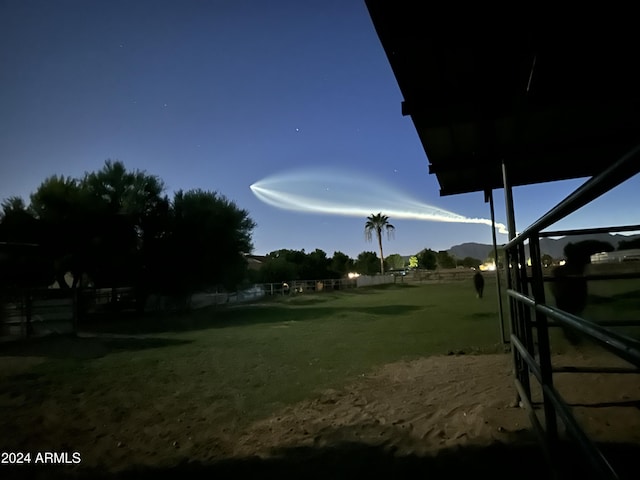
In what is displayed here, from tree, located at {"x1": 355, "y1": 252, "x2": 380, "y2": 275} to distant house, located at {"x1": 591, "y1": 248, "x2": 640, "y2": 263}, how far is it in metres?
72.2

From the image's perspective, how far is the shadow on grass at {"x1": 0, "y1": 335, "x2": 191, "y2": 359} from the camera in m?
9.59

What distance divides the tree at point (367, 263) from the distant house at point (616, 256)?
72.2 meters

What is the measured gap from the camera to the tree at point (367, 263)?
79.0 meters

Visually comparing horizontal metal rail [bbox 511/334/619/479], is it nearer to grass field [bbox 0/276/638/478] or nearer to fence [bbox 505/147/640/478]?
fence [bbox 505/147/640/478]

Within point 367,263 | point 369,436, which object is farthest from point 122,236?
point 367,263

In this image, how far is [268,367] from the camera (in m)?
7.30

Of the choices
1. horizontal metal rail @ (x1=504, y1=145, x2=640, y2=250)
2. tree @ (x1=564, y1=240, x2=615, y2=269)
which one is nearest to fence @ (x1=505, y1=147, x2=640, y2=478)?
horizontal metal rail @ (x1=504, y1=145, x2=640, y2=250)

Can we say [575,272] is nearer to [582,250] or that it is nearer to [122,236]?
[582,250]

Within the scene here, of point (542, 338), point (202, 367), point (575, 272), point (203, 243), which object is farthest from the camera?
point (203, 243)

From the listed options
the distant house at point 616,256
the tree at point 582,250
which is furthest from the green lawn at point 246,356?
the distant house at point 616,256

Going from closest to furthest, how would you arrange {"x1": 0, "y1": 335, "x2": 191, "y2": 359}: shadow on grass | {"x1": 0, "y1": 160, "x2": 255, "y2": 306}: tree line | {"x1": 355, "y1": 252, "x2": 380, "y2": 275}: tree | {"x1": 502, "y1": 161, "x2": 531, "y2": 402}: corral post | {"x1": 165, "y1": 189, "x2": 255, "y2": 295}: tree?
1. {"x1": 502, "y1": 161, "x2": 531, "y2": 402}: corral post
2. {"x1": 0, "y1": 335, "x2": 191, "y2": 359}: shadow on grass
3. {"x1": 0, "y1": 160, "x2": 255, "y2": 306}: tree line
4. {"x1": 165, "y1": 189, "x2": 255, "y2": 295}: tree
5. {"x1": 355, "y1": 252, "x2": 380, "y2": 275}: tree

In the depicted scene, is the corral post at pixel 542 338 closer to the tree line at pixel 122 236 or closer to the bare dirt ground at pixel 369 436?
the bare dirt ground at pixel 369 436

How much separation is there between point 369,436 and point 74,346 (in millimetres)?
9945

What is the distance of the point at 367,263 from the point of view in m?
81.4
